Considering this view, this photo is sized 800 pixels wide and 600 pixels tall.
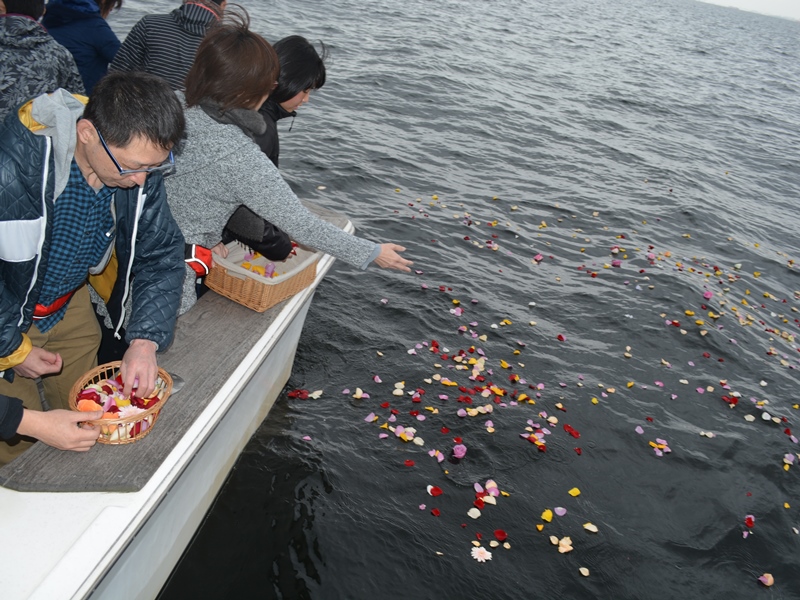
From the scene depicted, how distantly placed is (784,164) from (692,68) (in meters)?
13.3

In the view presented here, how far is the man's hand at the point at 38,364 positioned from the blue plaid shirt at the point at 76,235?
0.18m

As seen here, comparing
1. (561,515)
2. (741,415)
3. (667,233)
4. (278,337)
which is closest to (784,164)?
(667,233)

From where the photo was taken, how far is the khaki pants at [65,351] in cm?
318

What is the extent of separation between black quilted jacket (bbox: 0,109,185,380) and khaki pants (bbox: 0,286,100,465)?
0.47ft

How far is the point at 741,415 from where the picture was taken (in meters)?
6.81

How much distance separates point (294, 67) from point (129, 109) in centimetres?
165

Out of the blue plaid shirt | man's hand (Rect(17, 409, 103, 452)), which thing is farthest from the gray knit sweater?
man's hand (Rect(17, 409, 103, 452))

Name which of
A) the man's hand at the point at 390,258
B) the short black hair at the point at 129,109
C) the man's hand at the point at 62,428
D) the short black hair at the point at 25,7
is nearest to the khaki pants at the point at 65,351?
the man's hand at the point at 62,428

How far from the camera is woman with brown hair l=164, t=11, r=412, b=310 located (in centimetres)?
336

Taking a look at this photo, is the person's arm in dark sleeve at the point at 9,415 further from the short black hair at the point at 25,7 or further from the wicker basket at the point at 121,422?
the short black hair at the point at 25,7

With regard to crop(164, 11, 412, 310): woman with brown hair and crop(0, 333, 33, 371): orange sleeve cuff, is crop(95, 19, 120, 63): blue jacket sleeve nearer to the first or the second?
crop(164, 11, 412, 310): woman with brown hair

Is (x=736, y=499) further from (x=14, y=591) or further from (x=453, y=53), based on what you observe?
→ (x=453, y=53)

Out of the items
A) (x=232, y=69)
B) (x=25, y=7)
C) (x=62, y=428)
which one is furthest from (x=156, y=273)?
(x=25, y=7)

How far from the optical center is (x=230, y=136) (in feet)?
11.1
